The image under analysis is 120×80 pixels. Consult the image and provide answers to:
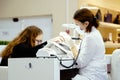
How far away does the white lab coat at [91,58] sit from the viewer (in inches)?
99.7

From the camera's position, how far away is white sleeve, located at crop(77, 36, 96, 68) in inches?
99.5

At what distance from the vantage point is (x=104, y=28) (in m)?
6.21

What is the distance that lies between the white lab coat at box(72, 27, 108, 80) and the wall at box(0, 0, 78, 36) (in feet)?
9.72

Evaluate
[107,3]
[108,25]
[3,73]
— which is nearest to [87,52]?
[3,73]

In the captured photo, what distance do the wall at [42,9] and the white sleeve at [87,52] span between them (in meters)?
3.01

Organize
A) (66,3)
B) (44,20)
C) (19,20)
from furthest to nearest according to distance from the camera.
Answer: (19,20), (44,20), (66,3)

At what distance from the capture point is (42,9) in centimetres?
605

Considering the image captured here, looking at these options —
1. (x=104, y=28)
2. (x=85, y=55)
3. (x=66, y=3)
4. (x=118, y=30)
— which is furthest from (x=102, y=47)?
(x=118, y=30)

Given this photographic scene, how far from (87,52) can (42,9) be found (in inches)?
144

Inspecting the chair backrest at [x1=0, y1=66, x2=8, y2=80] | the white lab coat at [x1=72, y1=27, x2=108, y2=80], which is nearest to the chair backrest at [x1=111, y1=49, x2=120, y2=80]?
the white lab coat at [x1=72, y1=27, x2=108, y2=80]

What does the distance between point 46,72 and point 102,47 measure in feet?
2.21

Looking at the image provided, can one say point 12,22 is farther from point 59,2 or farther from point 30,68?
point 30,68

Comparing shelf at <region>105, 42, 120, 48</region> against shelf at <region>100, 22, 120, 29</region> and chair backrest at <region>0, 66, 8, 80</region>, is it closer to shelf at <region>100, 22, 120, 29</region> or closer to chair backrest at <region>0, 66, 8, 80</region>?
shelf at <region>100, 22, 120, 29</region>

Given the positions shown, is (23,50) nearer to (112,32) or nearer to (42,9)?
(42,9)
